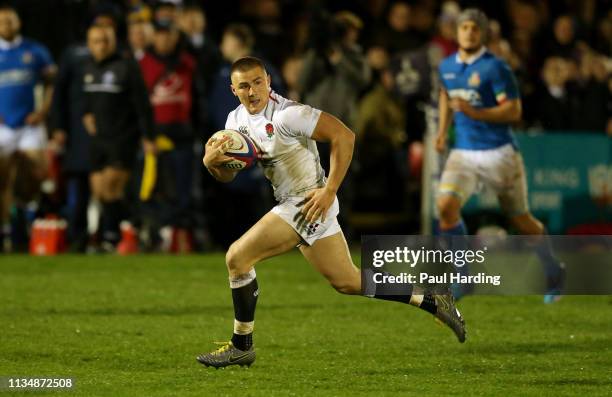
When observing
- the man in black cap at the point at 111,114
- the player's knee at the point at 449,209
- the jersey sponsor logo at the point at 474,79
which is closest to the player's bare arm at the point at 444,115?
the jersey sponsor logo at the point at 474,79

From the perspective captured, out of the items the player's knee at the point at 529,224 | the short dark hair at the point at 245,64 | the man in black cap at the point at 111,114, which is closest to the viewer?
the short dark hair at the point at 245,64

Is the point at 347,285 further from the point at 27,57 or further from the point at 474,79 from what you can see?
the point at 27,57

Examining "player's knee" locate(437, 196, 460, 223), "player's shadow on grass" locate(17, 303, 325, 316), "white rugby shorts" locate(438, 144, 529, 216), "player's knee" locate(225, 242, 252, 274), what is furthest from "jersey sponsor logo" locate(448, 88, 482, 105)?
"player's knee" locate(225, 242, 252, 274)

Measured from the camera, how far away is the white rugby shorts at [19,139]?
48.8 feet

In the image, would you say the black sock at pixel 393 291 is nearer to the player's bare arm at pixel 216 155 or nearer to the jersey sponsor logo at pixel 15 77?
the player's bare arm at pixel 216 155

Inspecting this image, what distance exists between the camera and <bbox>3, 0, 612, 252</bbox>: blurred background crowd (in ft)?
49.4

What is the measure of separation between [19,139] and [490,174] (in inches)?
233

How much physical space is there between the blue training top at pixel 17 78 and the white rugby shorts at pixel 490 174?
5651 mm

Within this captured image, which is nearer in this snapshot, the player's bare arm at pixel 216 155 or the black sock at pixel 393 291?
the player's bare arm at pixel 216 155

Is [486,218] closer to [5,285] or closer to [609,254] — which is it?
[609,254]

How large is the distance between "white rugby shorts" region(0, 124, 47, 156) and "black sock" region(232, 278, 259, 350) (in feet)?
23.6

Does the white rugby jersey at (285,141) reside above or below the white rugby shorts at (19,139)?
above

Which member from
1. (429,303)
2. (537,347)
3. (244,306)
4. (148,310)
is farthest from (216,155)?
(148,310)

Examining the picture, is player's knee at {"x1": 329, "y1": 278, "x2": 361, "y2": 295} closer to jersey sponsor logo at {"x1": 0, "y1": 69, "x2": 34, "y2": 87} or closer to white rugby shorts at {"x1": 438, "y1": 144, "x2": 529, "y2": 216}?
white rugby shorts at {"x1": 438, "y1": 144, "x2": 529, "y2": 216}
